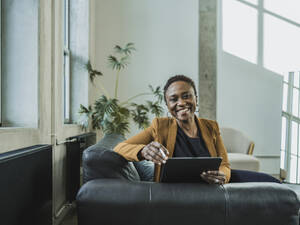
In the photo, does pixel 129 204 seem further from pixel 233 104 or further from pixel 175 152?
pixel 233 104

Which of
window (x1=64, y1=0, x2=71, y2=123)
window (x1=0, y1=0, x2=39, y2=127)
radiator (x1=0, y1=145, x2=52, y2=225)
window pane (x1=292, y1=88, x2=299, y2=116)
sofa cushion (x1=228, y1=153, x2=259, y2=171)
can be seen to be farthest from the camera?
window pane (x1=292, y1=88, x2=299, y2=116)

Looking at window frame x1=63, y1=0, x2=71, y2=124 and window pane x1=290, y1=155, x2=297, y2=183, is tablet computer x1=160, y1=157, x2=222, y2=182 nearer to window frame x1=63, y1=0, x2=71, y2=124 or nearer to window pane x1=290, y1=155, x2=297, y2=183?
window frame x1=63, y1=0, x2=71, y2=124

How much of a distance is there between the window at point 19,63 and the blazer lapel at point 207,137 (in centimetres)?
122

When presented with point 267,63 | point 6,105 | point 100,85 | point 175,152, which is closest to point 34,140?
point 6,105

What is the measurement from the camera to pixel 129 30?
4910 millimetres

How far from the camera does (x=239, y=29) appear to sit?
5102mm

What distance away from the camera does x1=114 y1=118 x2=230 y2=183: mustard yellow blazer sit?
166 centimetres

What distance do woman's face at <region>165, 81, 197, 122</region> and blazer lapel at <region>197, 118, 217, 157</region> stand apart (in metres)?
0.11

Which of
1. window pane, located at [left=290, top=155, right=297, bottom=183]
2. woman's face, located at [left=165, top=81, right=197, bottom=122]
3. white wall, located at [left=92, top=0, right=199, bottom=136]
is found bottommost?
window pane, located at [left=290, top=155, right=297, bottom=183]

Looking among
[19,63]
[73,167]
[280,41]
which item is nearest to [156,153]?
[19,63]

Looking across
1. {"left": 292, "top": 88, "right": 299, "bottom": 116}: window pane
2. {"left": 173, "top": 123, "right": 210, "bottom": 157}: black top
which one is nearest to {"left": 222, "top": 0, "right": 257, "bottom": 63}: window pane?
{"left": 292, "top": 88, "right": 299, "bottom": 116}: window pane

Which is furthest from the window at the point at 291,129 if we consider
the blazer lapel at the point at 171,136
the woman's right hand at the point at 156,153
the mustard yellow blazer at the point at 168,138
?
the woman's right hand at the point at 156,153

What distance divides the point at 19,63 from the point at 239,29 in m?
4.33

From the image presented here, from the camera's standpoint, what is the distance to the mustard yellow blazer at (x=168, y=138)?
5.44ft
